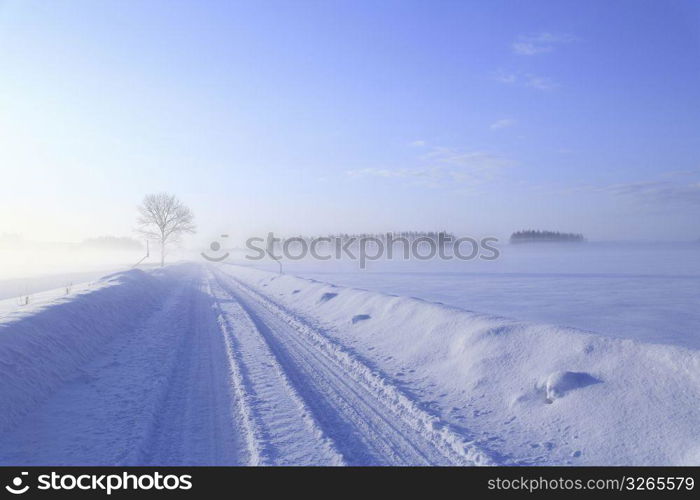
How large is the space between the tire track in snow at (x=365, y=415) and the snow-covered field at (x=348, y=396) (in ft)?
0.09

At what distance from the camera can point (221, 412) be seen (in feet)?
19.9

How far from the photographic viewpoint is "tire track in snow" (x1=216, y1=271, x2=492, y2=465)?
4938 millimetres

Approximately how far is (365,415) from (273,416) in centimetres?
143

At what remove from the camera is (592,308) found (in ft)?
49.2

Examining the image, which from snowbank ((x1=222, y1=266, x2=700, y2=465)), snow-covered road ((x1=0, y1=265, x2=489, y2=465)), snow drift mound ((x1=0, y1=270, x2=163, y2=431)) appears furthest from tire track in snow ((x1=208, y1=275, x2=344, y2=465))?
snow drift mound ((x1=0, y1=270, x2=163, y2=431))

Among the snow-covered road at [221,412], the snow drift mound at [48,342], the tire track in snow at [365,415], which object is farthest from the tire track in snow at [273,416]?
the snow drift mound at [48,342]

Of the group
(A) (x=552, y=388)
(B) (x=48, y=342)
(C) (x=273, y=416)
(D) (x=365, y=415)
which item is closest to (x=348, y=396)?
(D) (x=365, y=415)

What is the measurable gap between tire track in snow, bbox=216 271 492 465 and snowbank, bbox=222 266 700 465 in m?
0.46

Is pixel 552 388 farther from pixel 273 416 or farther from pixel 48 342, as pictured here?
pixel 48 342
